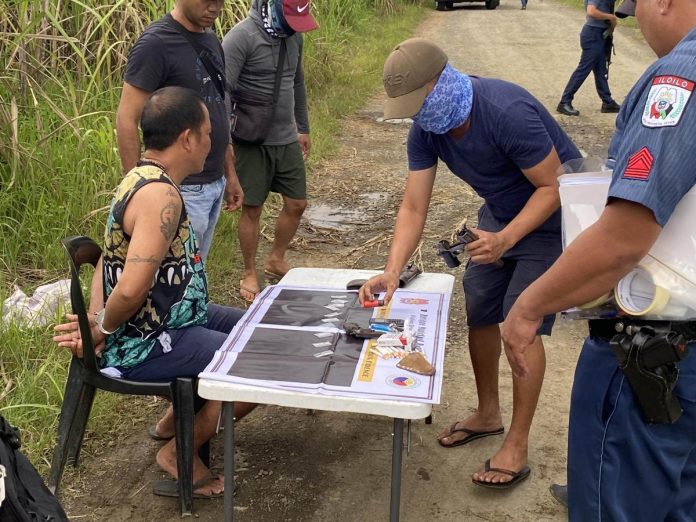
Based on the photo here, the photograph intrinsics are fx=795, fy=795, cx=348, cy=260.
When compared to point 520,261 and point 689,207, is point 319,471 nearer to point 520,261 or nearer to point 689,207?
point 520,261

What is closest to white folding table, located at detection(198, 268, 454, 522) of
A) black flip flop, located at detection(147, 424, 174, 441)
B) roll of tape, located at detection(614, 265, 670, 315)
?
roll of tape, located at detection(614, 265, 670, 315)

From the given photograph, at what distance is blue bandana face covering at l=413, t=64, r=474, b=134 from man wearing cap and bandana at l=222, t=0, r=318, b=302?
71.1 inches

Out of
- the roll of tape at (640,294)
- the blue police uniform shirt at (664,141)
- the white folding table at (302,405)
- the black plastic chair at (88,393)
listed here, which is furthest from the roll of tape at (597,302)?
the black plastic chair at (88,393)

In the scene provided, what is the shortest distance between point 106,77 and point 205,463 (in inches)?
132

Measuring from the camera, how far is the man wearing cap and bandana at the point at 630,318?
1.64 meters

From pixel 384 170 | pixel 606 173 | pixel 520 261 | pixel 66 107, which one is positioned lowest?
pixel 384 170

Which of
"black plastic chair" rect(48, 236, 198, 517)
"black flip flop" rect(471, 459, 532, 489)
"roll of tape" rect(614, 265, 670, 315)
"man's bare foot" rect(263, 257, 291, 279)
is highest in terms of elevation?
"roll of tape" rect(614, 265, 670, 315)

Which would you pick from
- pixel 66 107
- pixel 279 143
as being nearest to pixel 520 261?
pixel 279 143

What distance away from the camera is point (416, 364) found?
7.98ft

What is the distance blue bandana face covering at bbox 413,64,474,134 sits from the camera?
9.04ft

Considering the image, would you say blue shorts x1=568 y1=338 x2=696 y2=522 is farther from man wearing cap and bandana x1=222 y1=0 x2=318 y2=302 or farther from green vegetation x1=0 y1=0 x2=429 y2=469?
man wearing cap and bandana x1=222 y1=0 x2=318 y2=302

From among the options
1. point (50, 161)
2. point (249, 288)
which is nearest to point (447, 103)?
point (249, 288)

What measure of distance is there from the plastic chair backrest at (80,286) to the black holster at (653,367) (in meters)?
1.70

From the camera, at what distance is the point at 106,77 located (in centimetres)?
A: 548
